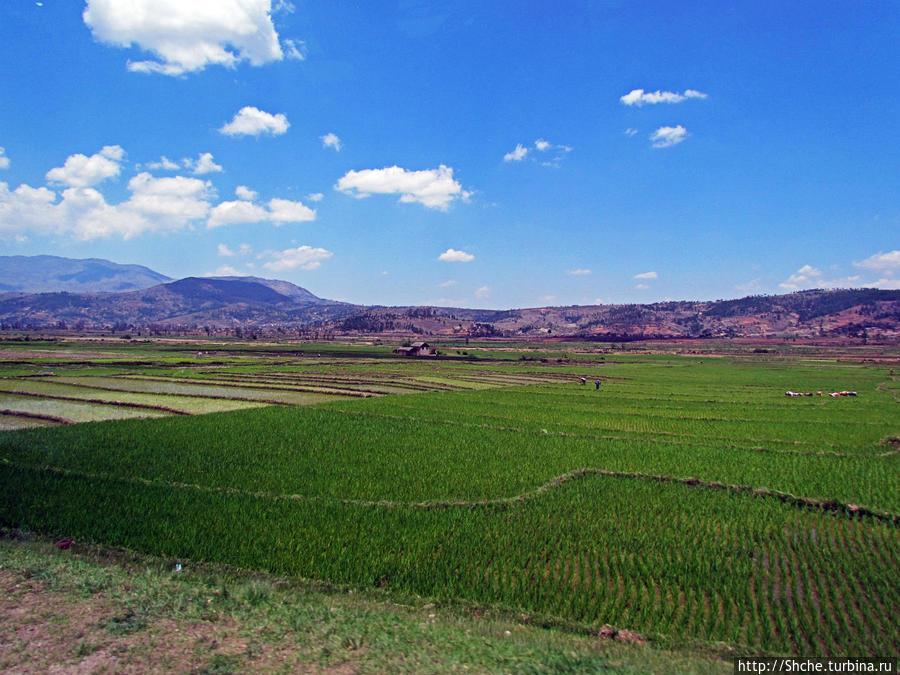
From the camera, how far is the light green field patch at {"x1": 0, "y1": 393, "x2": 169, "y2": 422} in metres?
24.6

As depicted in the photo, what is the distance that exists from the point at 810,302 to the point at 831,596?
218 m

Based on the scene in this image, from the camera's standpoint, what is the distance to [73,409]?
1045 inches

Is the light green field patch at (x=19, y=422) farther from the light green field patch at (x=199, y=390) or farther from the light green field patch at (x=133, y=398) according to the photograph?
the light green field patch at (x=199, y=390)

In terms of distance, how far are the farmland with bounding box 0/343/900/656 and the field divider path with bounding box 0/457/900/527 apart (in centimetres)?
7

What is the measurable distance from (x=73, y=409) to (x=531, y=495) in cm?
2564

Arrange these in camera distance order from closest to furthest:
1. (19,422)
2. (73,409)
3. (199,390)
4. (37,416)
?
(19,422), (37,416), (73,409), (199,390)

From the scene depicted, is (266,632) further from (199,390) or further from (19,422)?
(199,390)

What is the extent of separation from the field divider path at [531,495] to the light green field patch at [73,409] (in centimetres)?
1074

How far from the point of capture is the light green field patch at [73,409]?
2464 centimetres

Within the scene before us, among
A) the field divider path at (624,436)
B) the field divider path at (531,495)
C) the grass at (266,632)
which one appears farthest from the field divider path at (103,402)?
the grass at (266,632)

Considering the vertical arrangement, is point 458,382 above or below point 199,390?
below

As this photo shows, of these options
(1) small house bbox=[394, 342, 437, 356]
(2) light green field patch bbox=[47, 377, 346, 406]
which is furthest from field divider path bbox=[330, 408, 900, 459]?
(1) small house bbox=[394, 342, 437, 356]

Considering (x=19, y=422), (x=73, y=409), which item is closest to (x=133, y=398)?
(x=73, y=409)

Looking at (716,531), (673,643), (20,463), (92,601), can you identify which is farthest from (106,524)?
(716,531)
